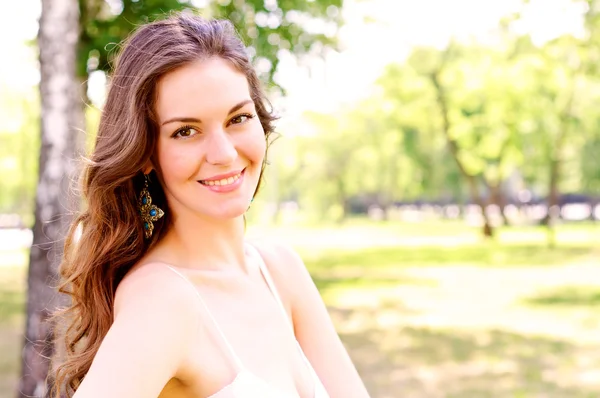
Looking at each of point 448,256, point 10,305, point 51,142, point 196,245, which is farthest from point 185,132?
point 448,256

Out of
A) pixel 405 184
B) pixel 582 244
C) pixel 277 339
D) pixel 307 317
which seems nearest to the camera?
pixel 277 339

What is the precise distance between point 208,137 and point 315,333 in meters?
0.59

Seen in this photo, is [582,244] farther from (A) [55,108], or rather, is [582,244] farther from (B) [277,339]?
(B) [277,339]

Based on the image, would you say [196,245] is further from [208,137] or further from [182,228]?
[208,137]

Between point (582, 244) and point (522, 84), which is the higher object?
point (522, 84)

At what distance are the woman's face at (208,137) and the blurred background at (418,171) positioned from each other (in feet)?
1.36

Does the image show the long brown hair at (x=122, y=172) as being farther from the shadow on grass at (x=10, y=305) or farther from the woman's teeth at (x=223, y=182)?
the shadow on grass at (x=10, y=305)

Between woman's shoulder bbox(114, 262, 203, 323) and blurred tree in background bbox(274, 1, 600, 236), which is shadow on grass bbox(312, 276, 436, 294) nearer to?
blurred tree in background bbox(274, 1, 600, 236)

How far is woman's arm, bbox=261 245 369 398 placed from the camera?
182cm

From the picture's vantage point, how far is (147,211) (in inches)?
64.4

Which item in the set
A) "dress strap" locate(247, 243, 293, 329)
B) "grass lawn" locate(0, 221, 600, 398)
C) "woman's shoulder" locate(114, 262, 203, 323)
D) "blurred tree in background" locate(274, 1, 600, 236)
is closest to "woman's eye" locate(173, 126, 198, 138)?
"woman's shoulder" locate(114, 262, 203, 323)

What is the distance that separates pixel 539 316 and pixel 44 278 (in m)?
9.57

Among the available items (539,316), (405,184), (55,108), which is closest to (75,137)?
(55,108)

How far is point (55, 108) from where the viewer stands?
5.20 m
